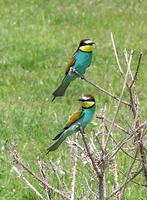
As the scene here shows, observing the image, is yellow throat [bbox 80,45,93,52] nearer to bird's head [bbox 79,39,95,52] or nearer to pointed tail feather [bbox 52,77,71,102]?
bird's head [bbox 79,39,95,52]

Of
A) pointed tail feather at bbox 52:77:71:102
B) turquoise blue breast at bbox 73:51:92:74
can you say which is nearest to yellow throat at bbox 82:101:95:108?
pointed tail feather at bbox 52:77:71:102

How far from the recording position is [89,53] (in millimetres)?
3676

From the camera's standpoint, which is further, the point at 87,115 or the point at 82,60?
the point at 82,60

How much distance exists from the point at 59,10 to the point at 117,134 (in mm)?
5924

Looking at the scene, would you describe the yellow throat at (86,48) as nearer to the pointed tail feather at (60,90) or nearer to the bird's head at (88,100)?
the pointed tail feather at (60,90)

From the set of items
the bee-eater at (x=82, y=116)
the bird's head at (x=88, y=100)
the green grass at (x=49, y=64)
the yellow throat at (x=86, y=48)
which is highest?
the yellow throat at (x=86, y=48)

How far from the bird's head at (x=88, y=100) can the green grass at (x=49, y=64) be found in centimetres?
153

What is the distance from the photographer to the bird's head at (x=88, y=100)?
3135mm

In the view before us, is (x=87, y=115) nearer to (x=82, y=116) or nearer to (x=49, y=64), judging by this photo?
(x=82, y=116)

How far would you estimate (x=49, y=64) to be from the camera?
9461mm

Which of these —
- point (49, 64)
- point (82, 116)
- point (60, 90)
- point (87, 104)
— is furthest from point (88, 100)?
point (49, 64)

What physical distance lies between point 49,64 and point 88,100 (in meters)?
6.34

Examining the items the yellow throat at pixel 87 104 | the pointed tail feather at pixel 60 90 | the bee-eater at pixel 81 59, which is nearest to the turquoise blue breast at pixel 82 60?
the bee-eater at pixel 81 59

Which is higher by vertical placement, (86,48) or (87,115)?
(86,48)
